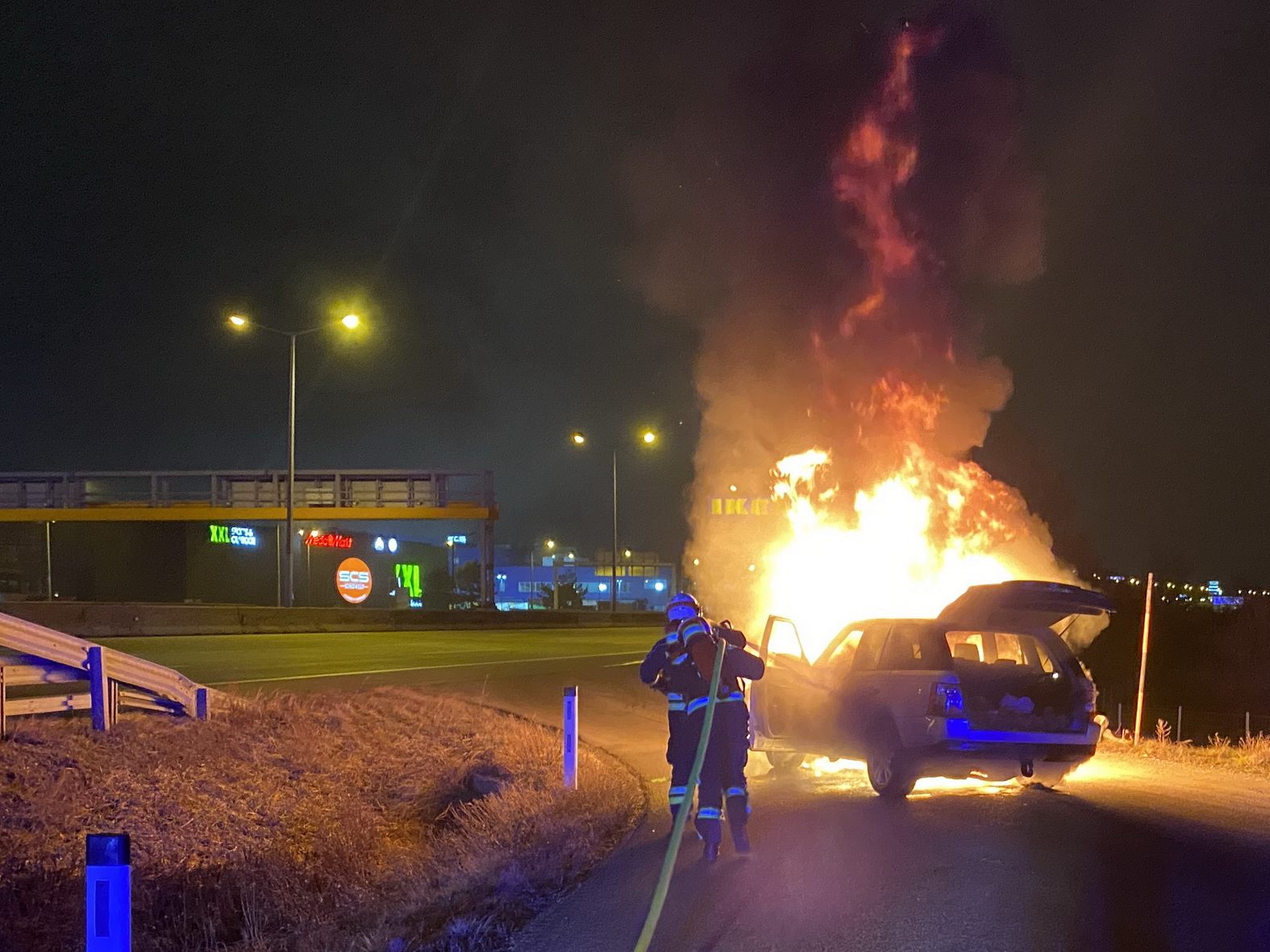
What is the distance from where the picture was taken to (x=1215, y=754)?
1204 centimetres

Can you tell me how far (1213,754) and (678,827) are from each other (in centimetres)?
809

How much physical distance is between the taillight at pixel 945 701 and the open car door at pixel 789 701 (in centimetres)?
159

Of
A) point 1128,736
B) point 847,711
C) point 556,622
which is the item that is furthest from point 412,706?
point 556,622

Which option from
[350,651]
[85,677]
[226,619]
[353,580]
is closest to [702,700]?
[85,677]

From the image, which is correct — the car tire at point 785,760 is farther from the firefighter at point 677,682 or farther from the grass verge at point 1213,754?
the firefighter at point 677,682

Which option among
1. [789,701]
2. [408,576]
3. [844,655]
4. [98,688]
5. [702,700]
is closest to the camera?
[702,700]

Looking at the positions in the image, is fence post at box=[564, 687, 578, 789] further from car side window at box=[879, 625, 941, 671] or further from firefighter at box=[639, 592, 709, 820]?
car side window at box=[879, 625, 941, 671]

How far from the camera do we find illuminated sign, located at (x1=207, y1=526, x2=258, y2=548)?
46938 mm

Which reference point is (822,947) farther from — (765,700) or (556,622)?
(556,622)

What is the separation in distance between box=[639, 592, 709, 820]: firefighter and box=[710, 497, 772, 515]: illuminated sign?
11.5 m

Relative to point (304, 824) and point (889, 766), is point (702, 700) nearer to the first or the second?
point (889, 766)

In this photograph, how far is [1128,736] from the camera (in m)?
14.1

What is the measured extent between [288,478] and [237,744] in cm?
2079

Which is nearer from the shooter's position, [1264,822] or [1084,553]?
[1264,822]
